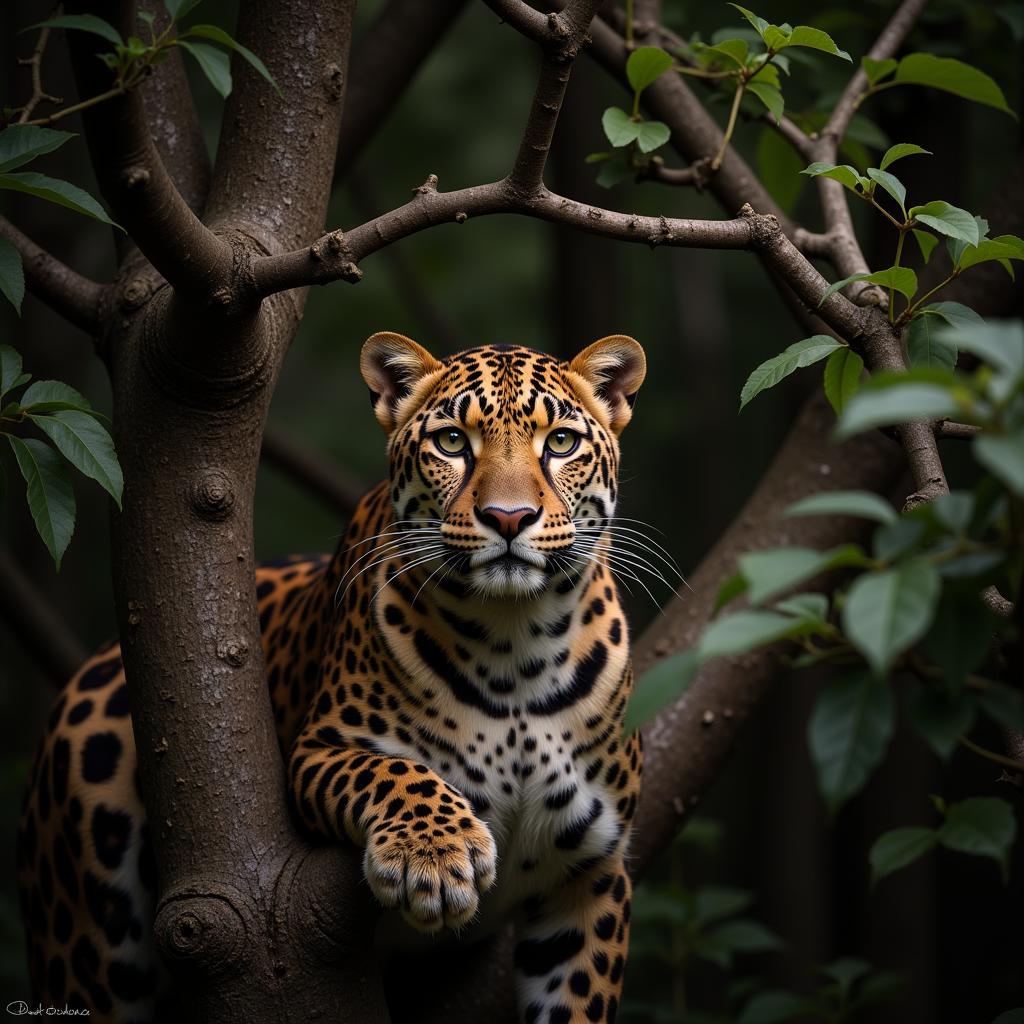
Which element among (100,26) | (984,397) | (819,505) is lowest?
(819,505)

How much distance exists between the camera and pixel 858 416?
1741 mm

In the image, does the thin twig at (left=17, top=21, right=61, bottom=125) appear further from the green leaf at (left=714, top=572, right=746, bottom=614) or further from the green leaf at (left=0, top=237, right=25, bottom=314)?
the green leaf at (left=714, top=572, right=746, bottom=614)

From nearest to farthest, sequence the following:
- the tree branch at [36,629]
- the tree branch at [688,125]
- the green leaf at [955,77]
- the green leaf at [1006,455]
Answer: the green leaf at [1006,455]
the green leaf at [955,77]
the tree branch at [688,125]
the tree branch at [36,629]

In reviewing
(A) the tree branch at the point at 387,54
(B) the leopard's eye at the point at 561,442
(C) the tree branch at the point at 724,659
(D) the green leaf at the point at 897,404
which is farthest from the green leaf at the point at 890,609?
(A) the tree branch at the point at 387,54

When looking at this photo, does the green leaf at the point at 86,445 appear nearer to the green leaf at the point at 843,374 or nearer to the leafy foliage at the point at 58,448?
the leafy foliage at the point at 58,448

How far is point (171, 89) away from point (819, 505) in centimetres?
339

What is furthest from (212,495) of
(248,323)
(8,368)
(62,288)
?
(62,288)

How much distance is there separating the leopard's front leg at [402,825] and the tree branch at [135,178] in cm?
149

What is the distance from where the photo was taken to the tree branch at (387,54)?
5.92m

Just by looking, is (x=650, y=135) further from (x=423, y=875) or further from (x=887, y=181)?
(x=423, y=875)

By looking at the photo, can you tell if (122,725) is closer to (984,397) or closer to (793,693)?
(984,397)

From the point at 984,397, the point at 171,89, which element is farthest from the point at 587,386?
the point at 984,397

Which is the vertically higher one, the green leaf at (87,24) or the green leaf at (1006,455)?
the green leaf at (87,24)

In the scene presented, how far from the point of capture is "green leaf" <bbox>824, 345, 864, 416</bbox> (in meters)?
3.43
